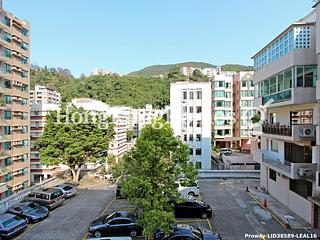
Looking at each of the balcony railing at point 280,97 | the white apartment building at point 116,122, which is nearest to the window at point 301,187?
the balcony railing at point 280,97

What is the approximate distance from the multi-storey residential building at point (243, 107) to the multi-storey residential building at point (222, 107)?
1.10 meters

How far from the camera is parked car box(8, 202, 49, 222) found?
18.3 metres

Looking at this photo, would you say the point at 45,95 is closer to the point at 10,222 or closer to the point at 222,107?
the point at 222,107

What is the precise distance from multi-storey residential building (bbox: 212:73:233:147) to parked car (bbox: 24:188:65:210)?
34.3 m

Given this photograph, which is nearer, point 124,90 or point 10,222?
point 10,222

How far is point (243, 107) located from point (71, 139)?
32328 mm

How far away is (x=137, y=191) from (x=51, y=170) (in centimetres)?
2916

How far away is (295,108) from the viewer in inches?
765

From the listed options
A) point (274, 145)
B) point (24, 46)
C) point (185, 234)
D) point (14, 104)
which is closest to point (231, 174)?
point (274, 145)

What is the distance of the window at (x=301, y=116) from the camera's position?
17.9m

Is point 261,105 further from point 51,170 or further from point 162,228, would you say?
point 51,170

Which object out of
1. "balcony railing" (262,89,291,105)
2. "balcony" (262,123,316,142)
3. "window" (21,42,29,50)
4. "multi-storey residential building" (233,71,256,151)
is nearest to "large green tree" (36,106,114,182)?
"window" (21,42,29,50)

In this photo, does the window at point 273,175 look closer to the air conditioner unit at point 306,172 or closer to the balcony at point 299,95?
the air conditioner unit at point 306,172

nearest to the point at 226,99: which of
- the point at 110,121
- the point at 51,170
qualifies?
the point at 110,121
